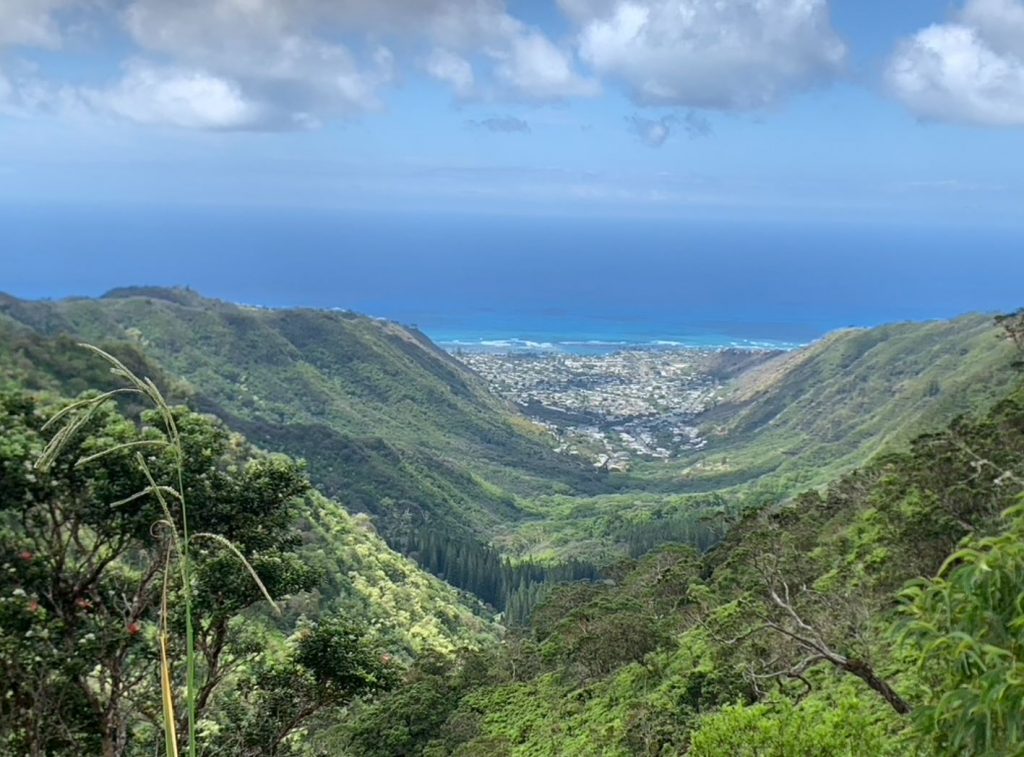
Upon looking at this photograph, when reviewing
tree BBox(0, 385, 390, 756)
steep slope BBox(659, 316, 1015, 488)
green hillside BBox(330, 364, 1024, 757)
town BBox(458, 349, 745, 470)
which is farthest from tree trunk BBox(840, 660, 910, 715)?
town BBox(458, 349, 745, 470)

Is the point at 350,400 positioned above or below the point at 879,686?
above

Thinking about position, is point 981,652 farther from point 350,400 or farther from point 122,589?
point 350,400

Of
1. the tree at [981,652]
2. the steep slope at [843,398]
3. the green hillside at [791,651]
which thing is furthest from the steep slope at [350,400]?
the tree at [981,652]

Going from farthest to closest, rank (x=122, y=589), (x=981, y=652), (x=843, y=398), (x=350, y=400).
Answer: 1. (x=350, y=400)
2. (x=843, y=398)
3. (x=122, y=589)
4. (x=981, y=652)

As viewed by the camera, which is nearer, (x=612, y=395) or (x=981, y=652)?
(x=981, y=652)

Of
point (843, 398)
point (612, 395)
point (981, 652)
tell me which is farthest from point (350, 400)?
point (981, 652)

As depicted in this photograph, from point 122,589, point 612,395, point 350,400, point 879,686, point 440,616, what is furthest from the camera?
point 612,395

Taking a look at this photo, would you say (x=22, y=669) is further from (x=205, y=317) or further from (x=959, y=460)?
(x=205, y=317)

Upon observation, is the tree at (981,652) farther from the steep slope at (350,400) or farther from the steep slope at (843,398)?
the steep slope at (350,400)
